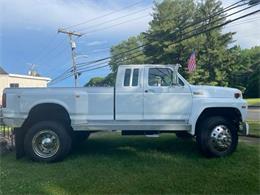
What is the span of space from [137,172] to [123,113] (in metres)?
1.55

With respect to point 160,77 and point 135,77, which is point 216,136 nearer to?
point 160,77

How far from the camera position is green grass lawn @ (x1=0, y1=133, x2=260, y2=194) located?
16.0 ft

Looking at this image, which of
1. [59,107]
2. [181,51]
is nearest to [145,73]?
[59,107]

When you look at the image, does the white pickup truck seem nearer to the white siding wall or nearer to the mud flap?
the mud flap

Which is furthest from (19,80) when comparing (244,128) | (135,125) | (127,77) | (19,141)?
(244,128)

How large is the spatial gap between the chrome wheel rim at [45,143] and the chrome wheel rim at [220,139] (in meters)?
3.40

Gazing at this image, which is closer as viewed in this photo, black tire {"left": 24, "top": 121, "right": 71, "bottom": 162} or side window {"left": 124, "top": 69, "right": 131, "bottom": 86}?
black tire {"left": 24, "top": 121, "right": 71, "bottom": 162}

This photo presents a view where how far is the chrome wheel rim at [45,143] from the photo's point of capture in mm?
6719

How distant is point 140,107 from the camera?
22.5ft

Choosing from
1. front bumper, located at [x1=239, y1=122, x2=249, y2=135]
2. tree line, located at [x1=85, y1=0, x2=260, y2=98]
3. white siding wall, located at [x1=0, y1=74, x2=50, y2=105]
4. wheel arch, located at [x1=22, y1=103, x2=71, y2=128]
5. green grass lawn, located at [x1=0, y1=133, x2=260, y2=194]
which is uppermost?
tree line, located at [x1=85, y1=0, x2=260, y2=98]

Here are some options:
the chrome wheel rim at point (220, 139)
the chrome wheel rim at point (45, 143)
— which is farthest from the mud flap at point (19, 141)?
the chrome wheel rim at point (220, 139)

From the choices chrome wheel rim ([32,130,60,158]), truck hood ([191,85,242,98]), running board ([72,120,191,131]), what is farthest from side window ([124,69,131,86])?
chrome wheel rim ([32,130,60,158])

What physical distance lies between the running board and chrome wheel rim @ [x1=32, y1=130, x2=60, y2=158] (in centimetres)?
51

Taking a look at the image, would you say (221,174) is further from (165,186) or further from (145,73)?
(145,73)
